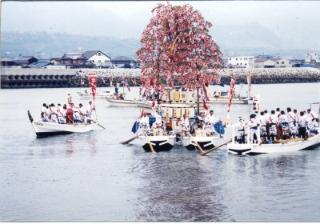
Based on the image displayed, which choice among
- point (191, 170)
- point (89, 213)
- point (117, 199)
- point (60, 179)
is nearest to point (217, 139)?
point (191, 170)

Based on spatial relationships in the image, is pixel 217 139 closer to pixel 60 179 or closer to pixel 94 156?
pixel 94 156

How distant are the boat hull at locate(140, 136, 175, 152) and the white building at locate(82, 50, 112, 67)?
88.2 m

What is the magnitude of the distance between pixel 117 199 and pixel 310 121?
13.1 metres

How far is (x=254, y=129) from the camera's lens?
2756 cm

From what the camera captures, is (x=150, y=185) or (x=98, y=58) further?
(x=98, y=58)

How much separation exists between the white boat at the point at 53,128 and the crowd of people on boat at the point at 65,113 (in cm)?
43

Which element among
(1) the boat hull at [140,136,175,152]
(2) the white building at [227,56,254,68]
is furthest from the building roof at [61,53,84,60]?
(1) the boat hull at [140,136,175,152]

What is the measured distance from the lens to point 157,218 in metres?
17.5

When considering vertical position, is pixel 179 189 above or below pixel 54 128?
below

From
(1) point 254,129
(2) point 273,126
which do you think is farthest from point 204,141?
(2) point 273,126

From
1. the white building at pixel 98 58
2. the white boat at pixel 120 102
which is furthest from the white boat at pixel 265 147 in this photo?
the white building at pixel 98 58

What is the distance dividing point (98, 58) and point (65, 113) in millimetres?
81515

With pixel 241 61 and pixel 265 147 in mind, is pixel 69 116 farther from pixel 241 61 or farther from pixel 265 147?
pixel 241 61

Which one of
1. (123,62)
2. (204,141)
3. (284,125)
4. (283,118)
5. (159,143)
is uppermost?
(123,62)
